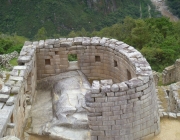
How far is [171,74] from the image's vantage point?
24469 millimetres

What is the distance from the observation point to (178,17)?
7325 cm

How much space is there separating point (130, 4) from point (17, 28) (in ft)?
94.5

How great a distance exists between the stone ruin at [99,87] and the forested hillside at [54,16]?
150 ft

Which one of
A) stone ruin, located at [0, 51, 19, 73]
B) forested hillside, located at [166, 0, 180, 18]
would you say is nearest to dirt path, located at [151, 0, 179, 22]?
forested hillside, located at [166, 0, 180, 18]

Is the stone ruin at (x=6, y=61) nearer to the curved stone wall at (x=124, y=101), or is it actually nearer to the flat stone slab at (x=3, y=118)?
the curved stone wall at (x=124, y=101)

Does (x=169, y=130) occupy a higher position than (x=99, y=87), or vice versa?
(x=99, y=87)

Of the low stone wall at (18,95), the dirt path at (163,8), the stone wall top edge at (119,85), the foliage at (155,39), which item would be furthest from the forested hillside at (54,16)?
the stone wall top edge at (119,85)

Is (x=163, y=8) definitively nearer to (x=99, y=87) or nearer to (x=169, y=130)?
(x=169, y=130)

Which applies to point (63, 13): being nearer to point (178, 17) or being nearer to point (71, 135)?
point (178, 17)

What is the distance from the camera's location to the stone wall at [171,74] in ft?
79.4

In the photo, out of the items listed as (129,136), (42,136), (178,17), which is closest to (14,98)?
(42,136)

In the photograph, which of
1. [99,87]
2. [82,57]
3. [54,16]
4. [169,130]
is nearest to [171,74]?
[82,57]

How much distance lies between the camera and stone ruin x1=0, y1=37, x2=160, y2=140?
10594 millimetres

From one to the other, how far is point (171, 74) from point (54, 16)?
46.6 metres
